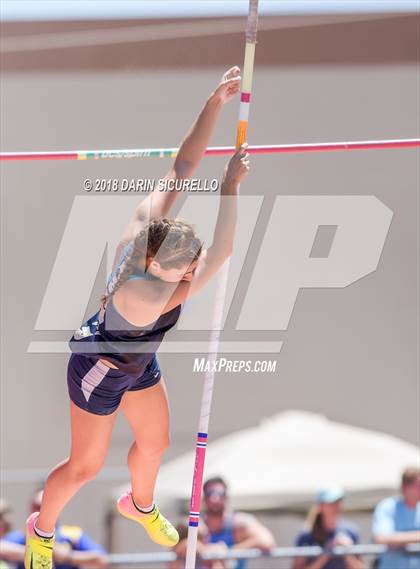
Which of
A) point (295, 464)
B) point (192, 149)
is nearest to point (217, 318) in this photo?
point (192, 149)

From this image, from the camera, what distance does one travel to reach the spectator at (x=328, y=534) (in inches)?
221

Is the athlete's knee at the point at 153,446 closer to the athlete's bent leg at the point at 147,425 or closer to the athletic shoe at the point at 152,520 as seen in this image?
the athlete's bent leg at the point at 147,425

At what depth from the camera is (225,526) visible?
5785mm

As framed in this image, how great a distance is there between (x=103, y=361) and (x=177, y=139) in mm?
3065

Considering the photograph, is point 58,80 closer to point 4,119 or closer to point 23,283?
point 4,119

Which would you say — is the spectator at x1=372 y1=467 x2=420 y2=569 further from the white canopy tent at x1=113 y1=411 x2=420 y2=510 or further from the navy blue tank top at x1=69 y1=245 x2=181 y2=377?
the navy blue tank top at x1=69 y1=245 x2=181 y2=377

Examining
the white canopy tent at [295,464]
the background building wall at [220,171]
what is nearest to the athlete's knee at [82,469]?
the background building wall at [220,171]

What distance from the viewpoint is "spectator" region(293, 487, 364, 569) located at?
5613mm

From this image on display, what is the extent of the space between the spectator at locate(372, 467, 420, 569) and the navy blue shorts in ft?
7.96

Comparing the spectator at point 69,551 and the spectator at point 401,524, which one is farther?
the spectator at point 401,524

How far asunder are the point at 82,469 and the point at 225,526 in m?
2.13

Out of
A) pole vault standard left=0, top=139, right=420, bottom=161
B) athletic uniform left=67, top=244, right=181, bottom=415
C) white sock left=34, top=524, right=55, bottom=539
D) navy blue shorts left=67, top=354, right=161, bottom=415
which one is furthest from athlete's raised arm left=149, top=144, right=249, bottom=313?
white sock left=34, top=524, right=55, bottom=539

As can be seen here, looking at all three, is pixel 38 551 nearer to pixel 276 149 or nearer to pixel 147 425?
pixel 147 425

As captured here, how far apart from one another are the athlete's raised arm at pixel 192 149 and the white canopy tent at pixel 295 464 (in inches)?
110
